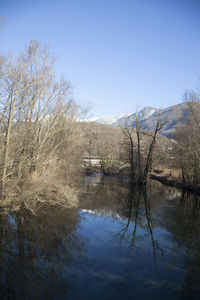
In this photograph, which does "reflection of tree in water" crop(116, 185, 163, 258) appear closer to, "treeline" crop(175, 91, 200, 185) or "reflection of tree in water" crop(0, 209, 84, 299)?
"reflection of tree in water" crop(0, 209, 84, 299)

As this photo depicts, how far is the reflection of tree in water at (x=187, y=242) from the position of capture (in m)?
6.47

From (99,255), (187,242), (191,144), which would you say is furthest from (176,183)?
(99,255)

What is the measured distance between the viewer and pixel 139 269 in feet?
24.0

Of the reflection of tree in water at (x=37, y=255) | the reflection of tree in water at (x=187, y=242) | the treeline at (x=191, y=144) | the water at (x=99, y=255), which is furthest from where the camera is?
the treeline at (x=191, y=144)

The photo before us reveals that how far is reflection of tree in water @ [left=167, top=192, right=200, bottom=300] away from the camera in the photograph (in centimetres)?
647

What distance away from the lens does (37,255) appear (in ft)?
25.7

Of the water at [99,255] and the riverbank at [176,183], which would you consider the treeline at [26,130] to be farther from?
the riverbank at [176,183]

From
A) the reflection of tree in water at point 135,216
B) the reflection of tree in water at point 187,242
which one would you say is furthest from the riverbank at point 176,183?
the reflection of tree in water at point 187,242

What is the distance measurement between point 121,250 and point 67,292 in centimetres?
347

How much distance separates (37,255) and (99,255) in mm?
2242

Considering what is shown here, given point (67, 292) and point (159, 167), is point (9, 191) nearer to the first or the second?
point (67, 292)

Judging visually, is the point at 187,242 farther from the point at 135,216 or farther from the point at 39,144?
the point at 39,144

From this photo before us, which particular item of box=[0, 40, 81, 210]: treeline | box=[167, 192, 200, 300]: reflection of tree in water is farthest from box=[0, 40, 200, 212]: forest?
box=[167, 192, 200, 300]: reflection of tree in water

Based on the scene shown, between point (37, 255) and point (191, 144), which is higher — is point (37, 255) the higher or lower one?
the lower one
